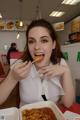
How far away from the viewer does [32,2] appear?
7.62 m

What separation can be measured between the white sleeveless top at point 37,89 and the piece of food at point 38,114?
0.98 ft

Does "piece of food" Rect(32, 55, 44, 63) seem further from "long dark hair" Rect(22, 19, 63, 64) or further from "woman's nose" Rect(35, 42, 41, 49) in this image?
"long dark hair" Rect(22, 19, 63, 64)

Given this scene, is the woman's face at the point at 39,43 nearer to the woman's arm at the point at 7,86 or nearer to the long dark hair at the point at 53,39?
the long dark hair at the point at 53,39

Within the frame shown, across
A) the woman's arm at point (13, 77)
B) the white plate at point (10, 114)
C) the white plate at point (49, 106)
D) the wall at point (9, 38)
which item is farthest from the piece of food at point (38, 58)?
the wall at point (9, 38)

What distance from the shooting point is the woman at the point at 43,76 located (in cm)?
131

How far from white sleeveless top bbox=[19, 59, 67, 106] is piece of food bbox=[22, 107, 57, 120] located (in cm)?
30

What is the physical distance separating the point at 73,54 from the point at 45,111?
1166 mm

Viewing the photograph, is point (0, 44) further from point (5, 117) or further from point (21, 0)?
point (5, 117)

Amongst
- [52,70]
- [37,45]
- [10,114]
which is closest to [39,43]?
[37,45]

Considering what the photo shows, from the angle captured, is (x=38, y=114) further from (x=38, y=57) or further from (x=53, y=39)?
(x=53, y=39)

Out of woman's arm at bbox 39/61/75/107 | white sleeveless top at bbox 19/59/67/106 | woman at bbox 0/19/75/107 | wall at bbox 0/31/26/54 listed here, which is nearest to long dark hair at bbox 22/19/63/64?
woman at bbox 0/19/75/107

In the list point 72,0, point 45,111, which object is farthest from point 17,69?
point 72,0

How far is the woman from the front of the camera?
4.31 ft

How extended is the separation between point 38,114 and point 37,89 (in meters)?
0.38
